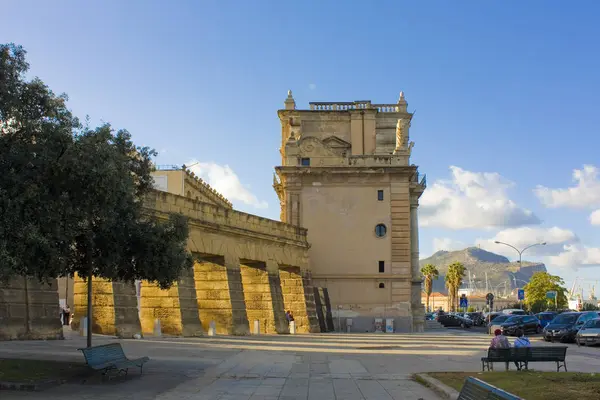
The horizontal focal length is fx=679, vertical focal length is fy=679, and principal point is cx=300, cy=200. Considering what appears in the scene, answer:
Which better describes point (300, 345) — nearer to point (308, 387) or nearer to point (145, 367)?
point (145, 367)

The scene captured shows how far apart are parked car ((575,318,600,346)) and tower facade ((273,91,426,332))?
1675 centimetres

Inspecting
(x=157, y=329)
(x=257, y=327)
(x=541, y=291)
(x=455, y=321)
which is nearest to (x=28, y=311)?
(x=157, y=329)

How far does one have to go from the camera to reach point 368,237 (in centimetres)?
4966

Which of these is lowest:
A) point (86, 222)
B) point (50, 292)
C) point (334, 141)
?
point (50, 292)

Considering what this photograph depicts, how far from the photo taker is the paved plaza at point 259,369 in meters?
13.8

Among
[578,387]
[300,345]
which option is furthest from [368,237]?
[578,387]

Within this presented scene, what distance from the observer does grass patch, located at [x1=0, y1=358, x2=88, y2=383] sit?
Result: 13977 millimetres

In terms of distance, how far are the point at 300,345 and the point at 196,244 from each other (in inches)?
280

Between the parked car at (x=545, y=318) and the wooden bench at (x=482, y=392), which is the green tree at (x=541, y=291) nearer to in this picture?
the parked car at (x=545, y=318)

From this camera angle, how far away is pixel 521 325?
44688 millimetres

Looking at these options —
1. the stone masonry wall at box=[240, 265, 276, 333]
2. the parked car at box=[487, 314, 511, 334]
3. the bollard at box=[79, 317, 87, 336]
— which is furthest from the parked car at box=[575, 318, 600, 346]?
the bollard at box=[79, 317, 87, 336]

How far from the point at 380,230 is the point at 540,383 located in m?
36.2

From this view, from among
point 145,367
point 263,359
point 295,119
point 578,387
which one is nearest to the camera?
point 578,387

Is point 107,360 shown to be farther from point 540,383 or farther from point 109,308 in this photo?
point 109,308
